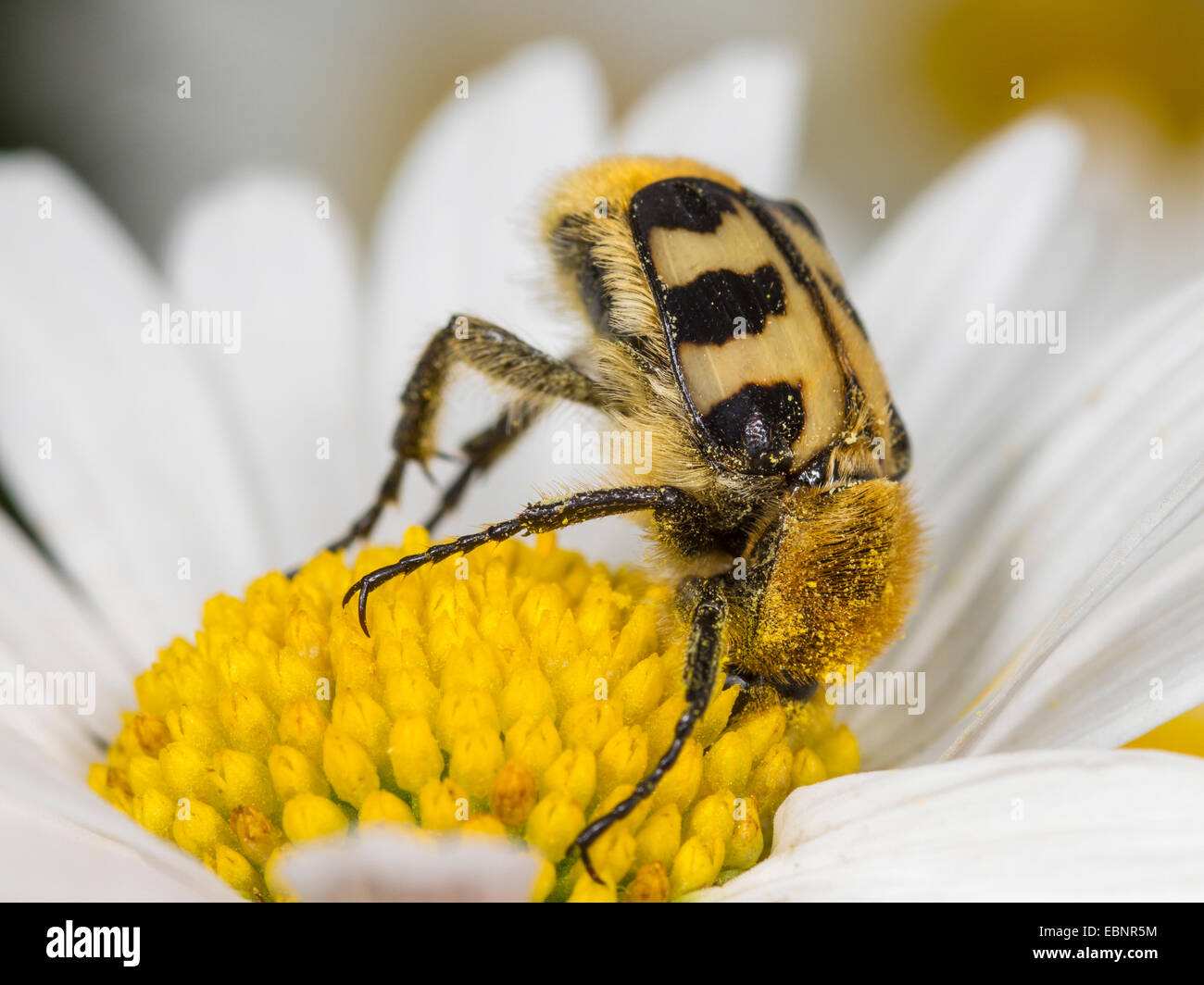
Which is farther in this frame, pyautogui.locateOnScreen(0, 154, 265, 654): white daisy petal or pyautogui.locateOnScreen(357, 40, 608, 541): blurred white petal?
pyautogui.locateOnScreen(357, 40, 608, 541): blurred white petal

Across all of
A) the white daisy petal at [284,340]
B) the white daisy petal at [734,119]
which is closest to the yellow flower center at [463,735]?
the white daisy petal at [284,340]

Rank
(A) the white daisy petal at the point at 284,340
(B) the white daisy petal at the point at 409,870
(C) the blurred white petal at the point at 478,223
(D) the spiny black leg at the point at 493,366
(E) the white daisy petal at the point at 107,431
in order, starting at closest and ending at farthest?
(B) the white daisy petal at the point at 409,870
(D) the spiny black leg at the point at 493,366
(E) the white daisy petal at the point at 107,431
(A) the white daisy petal at the point at 284,340
(C) the blurred white petal at the point at 478,223

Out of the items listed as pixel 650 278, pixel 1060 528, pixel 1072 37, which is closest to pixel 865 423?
pixel 650 278

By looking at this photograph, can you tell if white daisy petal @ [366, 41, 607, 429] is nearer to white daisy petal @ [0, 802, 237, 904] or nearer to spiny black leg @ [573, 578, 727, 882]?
spiny black leg @ [573, 578, 727, 882]

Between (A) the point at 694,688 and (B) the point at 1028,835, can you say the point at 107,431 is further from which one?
(B) the point at 1028,835

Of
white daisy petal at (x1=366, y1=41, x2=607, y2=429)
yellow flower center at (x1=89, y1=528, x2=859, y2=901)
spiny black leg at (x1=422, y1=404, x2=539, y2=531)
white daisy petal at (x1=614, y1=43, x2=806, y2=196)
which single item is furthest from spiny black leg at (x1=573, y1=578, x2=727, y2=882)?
white daisy petal at (x1=614, y1=43, x2=806, y2=196)

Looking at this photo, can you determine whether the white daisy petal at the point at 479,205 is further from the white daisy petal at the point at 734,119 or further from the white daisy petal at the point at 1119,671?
the white daisy petal at the point at 1119,671

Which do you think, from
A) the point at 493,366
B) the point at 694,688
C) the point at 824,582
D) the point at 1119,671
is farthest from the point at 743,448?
the point at 1119,671
